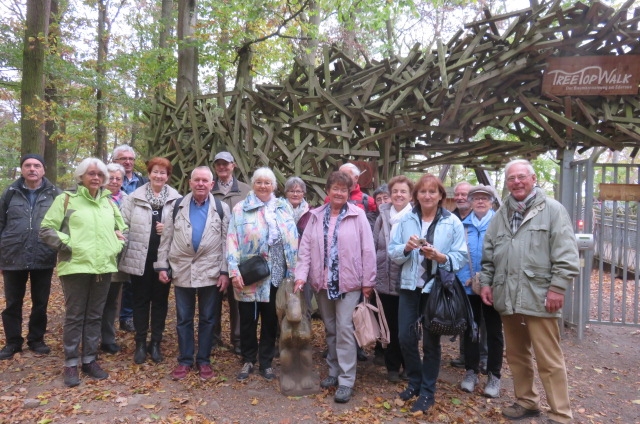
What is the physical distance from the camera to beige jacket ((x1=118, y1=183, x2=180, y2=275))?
461cm

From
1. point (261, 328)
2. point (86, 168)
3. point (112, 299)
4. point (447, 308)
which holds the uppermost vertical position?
point (86, 168)

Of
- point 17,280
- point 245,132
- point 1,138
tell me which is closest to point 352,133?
point 245,132

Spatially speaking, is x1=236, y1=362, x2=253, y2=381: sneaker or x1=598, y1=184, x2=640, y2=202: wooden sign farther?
x1=598, y1=184, x2=640, y2=202: wooden sign

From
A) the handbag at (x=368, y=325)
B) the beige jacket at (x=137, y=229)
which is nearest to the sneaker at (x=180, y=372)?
the beige jacket at (x=137, y=229)

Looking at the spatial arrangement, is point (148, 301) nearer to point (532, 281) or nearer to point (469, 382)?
point (469, 382)

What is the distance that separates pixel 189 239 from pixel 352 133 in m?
3.17

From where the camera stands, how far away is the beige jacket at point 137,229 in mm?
4605

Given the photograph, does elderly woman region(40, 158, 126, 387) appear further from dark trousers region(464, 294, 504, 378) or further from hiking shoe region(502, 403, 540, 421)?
hiking shoe region(502, 403, 540, 421)

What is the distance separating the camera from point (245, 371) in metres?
4.44

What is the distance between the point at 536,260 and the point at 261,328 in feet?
8.63

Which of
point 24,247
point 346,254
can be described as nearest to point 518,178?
point 346,254

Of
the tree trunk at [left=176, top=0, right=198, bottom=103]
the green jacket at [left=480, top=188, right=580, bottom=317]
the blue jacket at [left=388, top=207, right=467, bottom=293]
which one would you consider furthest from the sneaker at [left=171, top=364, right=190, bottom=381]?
the tree trunk at [left=176, top=0, right=198, bottom=103]

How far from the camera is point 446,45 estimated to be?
6629 millimetres

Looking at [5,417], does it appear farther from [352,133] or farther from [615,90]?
[615,90]
